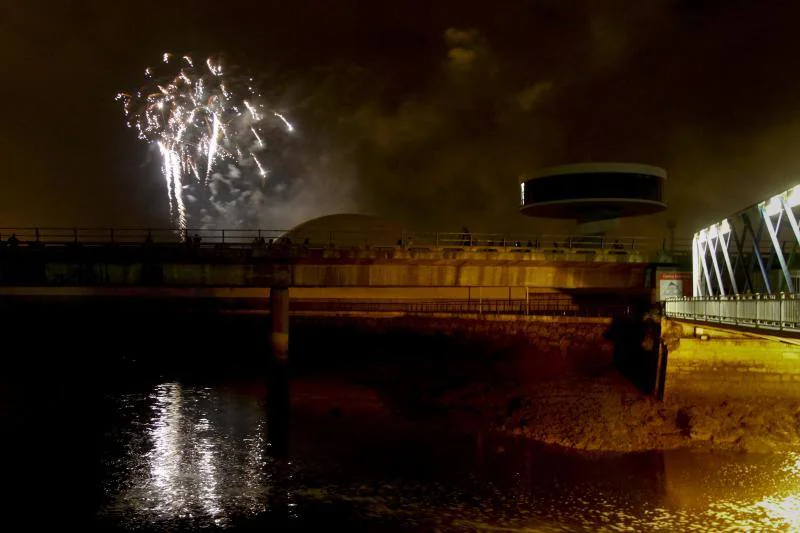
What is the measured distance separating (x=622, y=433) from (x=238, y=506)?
1701cm

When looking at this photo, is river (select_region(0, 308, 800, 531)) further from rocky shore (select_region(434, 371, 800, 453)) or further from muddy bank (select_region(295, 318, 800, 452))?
muddy bank (select_region(295, 318, 800, 452))

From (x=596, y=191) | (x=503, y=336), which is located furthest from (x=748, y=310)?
(x=596, y=191)

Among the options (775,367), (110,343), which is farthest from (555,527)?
(110,343)

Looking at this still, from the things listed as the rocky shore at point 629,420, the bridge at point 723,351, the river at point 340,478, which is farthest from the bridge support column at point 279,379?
the bridge at point 723,351

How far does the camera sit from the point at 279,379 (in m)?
45.8

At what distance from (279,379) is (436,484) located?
74.9ft

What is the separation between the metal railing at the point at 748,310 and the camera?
23.0 meters

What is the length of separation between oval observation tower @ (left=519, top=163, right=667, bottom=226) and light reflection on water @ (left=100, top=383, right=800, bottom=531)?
4559cm

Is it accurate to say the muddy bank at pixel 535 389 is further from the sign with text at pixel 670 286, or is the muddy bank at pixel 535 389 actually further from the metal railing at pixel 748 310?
the metal railing at pixel 748 310

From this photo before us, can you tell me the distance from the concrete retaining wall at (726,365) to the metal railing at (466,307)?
2133 centimetres

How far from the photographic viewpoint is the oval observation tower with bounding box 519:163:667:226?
70938 millimetres

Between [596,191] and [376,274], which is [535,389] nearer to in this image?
[376,274]

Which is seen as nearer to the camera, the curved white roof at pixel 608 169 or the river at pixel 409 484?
the river at pixel 409 484

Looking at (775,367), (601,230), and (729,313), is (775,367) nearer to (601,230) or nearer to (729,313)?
(729,313)
